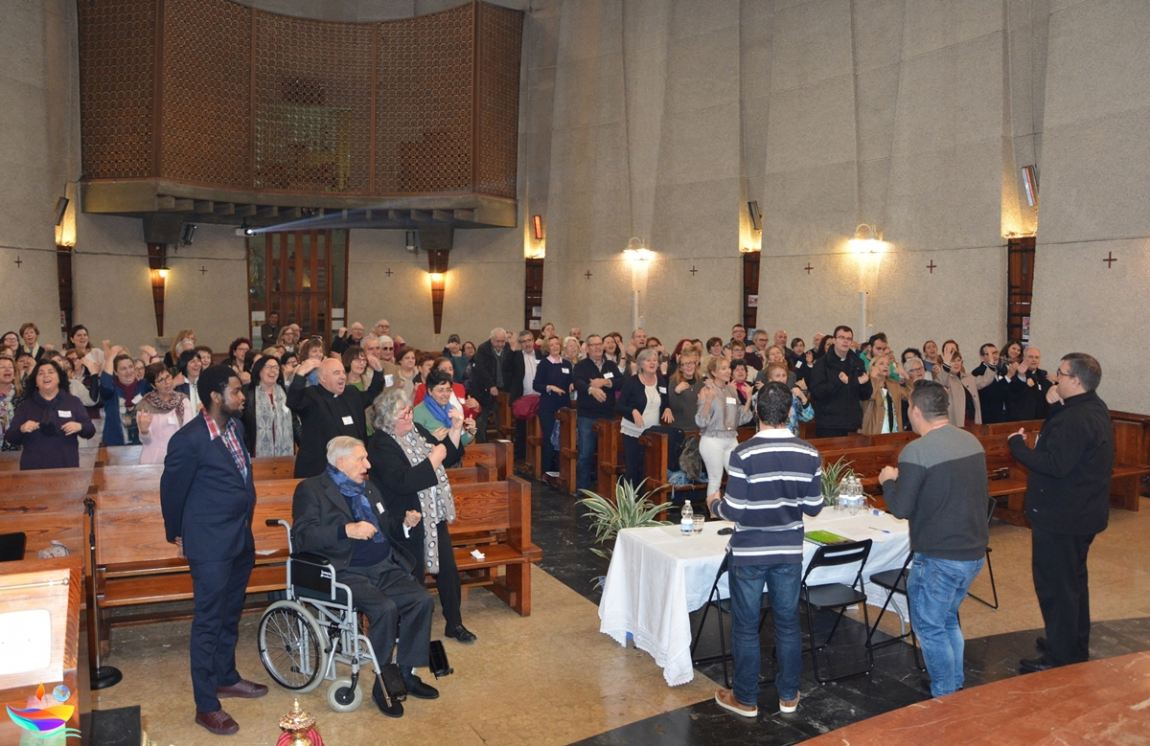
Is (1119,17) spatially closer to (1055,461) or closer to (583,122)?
(1055,461)

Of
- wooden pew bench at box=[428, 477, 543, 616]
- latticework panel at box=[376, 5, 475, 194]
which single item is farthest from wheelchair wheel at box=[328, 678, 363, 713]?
latticework panel at box=[376, 5, 475, 194]

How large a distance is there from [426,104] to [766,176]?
582cm

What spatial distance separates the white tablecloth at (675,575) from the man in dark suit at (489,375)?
5578 millimetres

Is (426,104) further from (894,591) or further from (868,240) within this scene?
(894,591)

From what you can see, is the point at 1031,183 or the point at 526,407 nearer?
the point at 526,407

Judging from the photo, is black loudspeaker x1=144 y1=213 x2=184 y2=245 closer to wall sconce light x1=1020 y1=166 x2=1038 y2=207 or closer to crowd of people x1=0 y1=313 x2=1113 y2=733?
crowd of people x1=0 y1=313 x2=1113 y2=733

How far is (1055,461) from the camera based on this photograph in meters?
4.69

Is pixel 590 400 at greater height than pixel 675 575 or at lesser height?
greater

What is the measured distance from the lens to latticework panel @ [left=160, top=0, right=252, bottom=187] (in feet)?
45.4

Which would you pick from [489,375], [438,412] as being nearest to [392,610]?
[438,412]

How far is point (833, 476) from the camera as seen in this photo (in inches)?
270

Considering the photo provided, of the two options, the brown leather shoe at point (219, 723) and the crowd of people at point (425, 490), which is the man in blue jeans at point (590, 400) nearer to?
the crowd of people at point (425, 490)

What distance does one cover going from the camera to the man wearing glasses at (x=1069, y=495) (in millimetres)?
4684

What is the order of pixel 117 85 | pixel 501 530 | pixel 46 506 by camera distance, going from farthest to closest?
pixel 117 85
pixel 501 530
pixel 46 506
